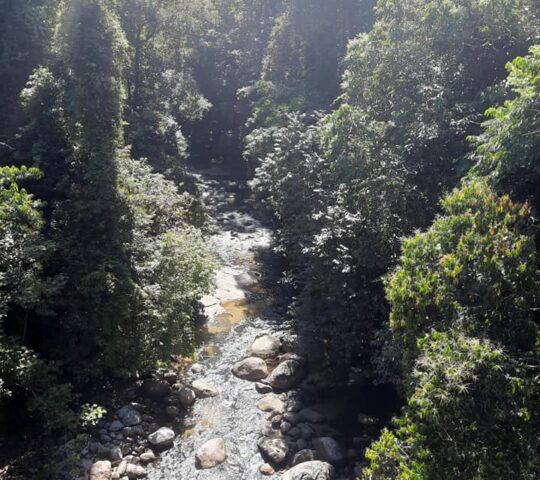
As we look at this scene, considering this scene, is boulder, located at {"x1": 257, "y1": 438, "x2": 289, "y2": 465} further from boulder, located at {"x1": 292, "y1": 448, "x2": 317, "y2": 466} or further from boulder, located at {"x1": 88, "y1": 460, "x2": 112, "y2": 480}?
boulder, located at {"x1": 88, "y1": 460, "x2": 112, "y2": 480}

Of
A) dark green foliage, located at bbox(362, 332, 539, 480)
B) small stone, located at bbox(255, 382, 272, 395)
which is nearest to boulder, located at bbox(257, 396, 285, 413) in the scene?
small stone, located at bbox(255, 382, 272, 395)

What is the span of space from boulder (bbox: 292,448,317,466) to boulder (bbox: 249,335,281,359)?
393cm

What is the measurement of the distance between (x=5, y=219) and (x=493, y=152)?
32.5 ft

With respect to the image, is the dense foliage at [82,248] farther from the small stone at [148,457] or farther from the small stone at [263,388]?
the small stone at [263,388]

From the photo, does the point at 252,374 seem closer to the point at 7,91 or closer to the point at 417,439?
→ the point at 417,439

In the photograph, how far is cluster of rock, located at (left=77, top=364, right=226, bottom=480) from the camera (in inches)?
385

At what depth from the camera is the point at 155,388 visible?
39.4ft

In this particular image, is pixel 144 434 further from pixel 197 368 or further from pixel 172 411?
pixel 197 368

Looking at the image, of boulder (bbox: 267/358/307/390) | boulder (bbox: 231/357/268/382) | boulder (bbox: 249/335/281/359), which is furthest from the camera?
boulder (bbox: 249/335/281/359)

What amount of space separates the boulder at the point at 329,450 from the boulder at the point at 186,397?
3.33 m

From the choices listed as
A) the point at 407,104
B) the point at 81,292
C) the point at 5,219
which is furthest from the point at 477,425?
the point at 407,104

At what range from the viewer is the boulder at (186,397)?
1189cm

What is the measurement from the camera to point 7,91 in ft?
58.2

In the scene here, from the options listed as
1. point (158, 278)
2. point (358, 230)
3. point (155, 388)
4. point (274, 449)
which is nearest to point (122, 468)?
point (155, 388)
